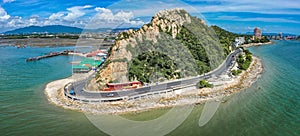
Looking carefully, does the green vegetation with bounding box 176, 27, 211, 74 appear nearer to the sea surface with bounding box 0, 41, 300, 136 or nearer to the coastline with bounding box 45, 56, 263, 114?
the coastline with bounding box 45, 56, 263, 114

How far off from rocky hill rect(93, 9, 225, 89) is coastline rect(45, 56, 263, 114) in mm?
3033

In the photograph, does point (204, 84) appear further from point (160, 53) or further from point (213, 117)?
point (160, 53)

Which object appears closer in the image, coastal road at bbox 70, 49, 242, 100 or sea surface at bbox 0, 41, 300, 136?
Result: sea surface at bbox 0, 41, 300, 136

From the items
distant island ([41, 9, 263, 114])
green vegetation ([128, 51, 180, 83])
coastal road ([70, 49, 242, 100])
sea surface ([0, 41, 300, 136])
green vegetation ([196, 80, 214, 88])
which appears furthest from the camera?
green vegetation ([128, 51, 180, 83])

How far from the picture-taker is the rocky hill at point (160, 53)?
2252cm

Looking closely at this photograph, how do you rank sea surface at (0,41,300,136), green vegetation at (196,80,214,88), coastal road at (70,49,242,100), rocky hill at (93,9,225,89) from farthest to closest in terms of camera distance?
rocky hill at (93,9,225,89) → green vegetation at (196,80,214,88) → coastal road at (70,49,242,100) → sea surface at (0,41,300,136)

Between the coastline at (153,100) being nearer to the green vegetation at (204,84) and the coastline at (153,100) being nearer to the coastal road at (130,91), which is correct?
the green vegetation at (204,84)

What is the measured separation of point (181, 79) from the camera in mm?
24531

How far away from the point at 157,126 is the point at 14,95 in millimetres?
15412

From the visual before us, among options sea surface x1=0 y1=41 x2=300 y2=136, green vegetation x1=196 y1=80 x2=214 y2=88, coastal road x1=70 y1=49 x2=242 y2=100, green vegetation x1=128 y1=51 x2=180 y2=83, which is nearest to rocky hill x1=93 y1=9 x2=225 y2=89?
green vegetation x1=128 y1=51 x2=180 y2=83

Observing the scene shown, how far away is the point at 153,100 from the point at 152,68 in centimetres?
540

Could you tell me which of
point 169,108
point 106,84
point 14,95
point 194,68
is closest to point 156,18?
point 194,68

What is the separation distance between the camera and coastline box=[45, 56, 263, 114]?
18172 millimetres

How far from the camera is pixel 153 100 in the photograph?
1967cm
